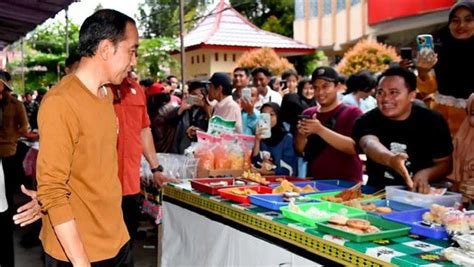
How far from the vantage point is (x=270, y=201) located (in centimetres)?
215

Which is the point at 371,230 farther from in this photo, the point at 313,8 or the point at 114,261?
the point at 313,8

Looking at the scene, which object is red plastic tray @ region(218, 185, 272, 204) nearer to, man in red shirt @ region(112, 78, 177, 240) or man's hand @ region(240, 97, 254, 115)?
man in red shirt @ region(112, 78, 177, 240)

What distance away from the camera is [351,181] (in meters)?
2.69

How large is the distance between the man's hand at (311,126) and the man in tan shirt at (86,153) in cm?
117

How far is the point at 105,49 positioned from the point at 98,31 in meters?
0.06

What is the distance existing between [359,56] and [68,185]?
1014cm

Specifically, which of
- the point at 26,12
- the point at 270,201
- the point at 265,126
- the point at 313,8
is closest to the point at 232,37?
the point at 26,12

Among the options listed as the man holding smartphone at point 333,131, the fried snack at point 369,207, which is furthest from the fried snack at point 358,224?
the man holding smartphone at point 333,131

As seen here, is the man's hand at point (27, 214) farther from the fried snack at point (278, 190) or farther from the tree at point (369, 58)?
the tree at point (369, 58)

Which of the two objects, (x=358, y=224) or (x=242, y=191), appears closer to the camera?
(x=358, y=224)

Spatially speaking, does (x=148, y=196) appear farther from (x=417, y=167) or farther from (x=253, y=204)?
(x=417, y=167)

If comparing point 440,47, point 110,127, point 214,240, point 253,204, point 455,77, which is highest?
point 440,47

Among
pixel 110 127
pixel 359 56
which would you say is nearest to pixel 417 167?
pixel 110 127

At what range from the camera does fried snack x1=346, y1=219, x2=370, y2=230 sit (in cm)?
168
